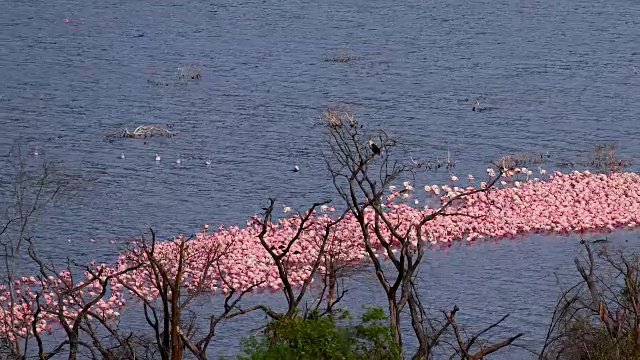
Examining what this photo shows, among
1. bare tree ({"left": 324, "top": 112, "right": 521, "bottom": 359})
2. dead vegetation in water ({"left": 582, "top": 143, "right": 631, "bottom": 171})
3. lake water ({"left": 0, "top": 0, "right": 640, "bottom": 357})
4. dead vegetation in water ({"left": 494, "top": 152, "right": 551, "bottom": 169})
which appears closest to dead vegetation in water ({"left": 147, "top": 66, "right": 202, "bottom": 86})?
lake water ({"left": 0, "top": 0, "right": 640, "bottom": 357})

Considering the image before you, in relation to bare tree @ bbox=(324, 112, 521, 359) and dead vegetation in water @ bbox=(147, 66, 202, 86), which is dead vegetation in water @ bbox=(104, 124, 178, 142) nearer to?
bare tree @ bbox=(324, 112, 521, 359)

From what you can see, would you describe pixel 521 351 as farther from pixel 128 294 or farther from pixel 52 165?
pixel 52 165

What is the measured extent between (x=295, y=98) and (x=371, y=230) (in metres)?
14.7

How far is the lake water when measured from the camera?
31.8 meters

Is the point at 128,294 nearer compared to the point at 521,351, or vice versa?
the point at 521,351

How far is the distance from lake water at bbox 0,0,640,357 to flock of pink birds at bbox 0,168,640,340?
76 centimetres

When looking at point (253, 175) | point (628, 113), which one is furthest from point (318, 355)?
point (628, 113)

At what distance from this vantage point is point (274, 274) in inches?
1107

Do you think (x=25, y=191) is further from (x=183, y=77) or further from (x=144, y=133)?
(x=183, y=77)

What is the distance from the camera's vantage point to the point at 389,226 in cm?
1831

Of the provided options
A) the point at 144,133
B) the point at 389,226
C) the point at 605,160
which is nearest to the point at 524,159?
the point at 605,160

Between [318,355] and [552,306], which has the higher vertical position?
[552,306]

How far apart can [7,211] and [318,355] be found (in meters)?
19.9

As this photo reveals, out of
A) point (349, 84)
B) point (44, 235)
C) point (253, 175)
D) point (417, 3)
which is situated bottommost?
point (44, 235)
